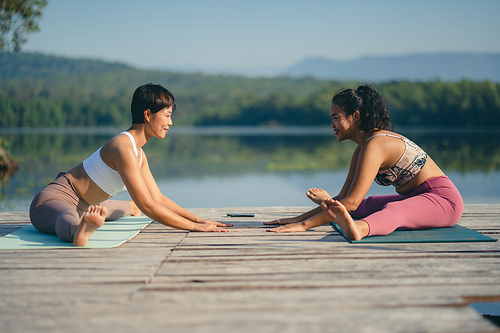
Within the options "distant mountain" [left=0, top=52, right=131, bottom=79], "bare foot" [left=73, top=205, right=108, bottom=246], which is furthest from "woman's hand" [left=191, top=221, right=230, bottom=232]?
"distant mountain" [left=0, top=52, right=131, bottom=79]

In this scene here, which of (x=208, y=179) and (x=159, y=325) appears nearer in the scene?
(x=159, y=325)

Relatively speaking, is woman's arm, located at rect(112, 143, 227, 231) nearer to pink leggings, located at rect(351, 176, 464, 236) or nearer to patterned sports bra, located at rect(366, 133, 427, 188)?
pink leggings, located at rect(351, 176, 464, 236)

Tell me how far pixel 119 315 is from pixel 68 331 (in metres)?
0.19

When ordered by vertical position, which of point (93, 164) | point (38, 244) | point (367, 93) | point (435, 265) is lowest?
point (38, 244)

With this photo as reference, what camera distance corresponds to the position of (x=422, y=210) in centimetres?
291

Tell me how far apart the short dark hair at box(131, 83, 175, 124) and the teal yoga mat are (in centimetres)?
160

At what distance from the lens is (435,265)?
2.16 meters

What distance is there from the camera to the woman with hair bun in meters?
2.76

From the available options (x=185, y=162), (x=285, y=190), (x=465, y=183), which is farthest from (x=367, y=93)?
(x=185, y=162)

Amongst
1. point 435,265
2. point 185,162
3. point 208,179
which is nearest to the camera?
point 435,265

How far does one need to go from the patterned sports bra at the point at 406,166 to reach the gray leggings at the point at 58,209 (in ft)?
6.89

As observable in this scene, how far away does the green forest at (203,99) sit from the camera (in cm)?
4734

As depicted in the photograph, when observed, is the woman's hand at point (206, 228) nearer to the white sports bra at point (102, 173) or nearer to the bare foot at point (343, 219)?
the white sports bra at point (102, 173)

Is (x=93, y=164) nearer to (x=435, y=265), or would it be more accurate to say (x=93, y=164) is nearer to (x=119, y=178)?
(x=119, y=178)
